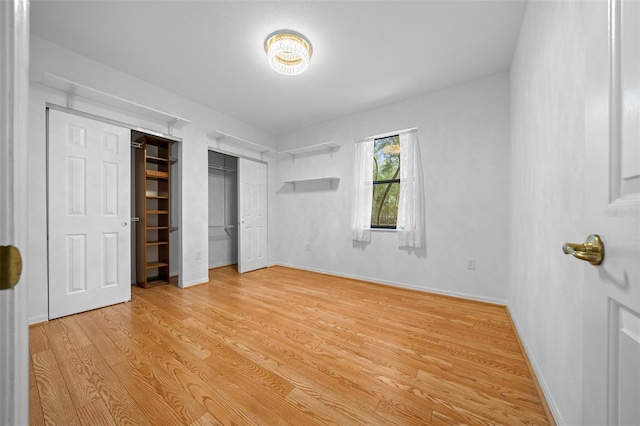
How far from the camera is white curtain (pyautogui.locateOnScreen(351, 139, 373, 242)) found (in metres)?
3.63

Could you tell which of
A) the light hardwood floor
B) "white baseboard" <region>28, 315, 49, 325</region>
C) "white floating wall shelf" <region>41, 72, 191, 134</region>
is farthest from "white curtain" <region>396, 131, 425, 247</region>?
"white baseboard" <region>28, 315, 49, 325</region>

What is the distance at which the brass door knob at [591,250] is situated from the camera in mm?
537

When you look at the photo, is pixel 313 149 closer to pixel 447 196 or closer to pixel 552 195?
pixel 447 196

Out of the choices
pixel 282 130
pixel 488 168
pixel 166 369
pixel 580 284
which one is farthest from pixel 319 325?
pixel 282 130

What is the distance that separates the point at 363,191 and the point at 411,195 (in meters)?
0.75

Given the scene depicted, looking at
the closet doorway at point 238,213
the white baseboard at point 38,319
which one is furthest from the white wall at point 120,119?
the closet doorway at point 238,213

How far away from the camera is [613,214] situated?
51cm

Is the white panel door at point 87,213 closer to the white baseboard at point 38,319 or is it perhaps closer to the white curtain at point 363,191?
the white baseboard at point 38,319

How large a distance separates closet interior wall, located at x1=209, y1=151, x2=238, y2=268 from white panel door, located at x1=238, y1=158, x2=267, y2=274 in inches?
19.6

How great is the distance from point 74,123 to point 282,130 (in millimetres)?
2994

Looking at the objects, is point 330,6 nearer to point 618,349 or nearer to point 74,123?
point 618,349

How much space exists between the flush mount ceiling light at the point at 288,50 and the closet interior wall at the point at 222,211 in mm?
2602

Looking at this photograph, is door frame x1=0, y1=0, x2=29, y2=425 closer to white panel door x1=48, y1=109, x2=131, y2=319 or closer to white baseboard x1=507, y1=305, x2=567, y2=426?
white baseboard x1=507, y1=305, x2=567, y2=426

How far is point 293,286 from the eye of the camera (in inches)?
132
